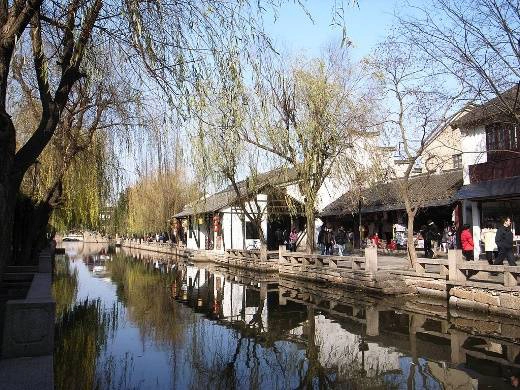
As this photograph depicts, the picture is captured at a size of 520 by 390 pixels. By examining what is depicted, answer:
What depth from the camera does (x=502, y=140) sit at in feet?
56.3

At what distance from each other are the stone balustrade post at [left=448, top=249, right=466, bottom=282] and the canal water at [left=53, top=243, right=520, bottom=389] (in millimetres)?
754

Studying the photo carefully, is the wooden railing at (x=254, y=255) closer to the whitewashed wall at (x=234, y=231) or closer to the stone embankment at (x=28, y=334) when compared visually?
the whitewashed wall at (x=234, y=231)

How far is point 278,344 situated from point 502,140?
A: 12554 millimetres

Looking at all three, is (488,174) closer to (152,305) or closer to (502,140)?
(502,140)

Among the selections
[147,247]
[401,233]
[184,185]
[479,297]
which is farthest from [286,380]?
[147,247]

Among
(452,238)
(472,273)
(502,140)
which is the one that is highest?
(502,140)

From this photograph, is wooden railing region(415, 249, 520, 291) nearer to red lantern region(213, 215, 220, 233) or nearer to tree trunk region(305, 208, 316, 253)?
tree trunk region(305, 208, 316, 253)

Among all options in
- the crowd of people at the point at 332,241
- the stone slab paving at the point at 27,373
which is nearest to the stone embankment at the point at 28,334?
the stone slab paving at the point at 27,373

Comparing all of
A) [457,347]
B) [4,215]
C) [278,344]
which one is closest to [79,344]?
[278,344]

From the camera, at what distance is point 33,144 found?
549cm

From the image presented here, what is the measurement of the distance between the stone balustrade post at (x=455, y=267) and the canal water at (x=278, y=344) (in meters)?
0.75

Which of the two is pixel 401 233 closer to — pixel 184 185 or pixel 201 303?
pixel 201 303

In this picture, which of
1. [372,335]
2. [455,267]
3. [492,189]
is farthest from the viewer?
[492,189]

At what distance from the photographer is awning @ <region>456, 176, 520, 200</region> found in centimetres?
1630
